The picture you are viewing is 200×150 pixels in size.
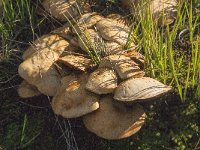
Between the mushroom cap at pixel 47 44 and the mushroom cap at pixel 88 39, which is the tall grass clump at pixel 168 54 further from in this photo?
the mushroom cap at pixel 47 44

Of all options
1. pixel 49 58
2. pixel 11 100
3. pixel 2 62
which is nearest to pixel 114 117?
pixel 49 58

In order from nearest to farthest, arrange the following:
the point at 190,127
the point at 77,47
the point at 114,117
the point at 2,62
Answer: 1. the point at 114,117
2. the point at 190,127
3. the point at 77,47
4. the point at 2,62

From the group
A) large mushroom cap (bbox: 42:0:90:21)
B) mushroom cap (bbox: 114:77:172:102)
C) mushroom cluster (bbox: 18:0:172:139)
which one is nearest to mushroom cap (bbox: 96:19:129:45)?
mushroom cluster (bbox: 18:0:172:139)

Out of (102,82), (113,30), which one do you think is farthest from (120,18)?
(102,82)

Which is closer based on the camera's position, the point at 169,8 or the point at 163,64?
the point at 163,64

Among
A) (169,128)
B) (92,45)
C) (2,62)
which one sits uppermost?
(92,45)

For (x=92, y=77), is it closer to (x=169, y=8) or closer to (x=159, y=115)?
(x=159, y=115)
